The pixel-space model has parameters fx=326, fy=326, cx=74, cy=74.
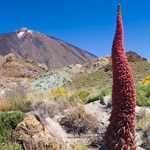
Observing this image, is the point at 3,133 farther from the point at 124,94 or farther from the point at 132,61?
the point at 132,61

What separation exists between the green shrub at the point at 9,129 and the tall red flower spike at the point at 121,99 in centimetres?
462

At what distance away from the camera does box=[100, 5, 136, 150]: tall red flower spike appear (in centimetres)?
257

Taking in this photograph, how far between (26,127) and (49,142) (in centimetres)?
88

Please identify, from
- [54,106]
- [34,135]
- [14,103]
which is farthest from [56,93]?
[34,135]

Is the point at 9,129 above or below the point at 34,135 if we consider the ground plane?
above

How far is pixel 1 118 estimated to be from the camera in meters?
8.28

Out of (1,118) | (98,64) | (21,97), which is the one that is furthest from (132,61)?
(1,118)

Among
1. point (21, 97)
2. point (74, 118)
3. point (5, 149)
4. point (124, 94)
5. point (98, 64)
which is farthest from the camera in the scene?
point (98, 64)

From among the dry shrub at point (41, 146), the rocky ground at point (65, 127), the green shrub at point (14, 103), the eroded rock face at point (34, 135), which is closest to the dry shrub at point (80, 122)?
the rocky ground at point (65, 127)

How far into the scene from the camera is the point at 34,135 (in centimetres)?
748

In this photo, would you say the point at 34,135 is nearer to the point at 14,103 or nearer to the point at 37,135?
the point at 37,135

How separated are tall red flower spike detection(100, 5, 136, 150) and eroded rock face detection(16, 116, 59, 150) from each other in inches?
176

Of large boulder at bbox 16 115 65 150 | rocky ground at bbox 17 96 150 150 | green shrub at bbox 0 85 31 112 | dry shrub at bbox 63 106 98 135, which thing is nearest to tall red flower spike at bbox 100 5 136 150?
rocky ground at bbox 17 96 150 150

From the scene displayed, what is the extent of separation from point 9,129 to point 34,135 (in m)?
0.78
